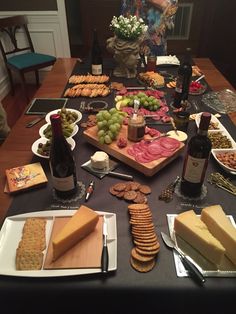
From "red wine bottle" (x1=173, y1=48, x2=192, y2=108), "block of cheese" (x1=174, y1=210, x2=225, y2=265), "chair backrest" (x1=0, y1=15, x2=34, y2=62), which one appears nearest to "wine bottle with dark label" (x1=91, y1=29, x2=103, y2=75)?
"red wine bottle" (x1=173, y1=48, x2=192, y2=108)

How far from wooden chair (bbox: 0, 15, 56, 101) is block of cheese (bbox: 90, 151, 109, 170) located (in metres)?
2.36

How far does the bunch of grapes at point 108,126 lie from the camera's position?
1.17 meters

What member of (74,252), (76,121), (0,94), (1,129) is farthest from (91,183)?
(0,94)

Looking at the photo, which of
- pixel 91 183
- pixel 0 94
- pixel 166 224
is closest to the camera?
pixel 166 224

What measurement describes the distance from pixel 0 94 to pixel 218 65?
3.07 m

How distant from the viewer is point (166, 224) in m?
0.87

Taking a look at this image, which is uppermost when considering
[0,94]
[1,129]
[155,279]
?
[155,279]

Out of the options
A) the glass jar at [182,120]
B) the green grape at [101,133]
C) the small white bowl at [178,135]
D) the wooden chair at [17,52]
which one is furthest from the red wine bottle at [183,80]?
the wooden chair at [17,52]

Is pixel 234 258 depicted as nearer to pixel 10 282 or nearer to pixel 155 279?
pixel 155 279

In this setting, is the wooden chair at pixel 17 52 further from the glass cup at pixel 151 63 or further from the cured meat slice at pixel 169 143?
the cured meat slice at pixel 169 143

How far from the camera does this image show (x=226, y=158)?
1.10m

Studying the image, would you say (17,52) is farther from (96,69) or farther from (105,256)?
(105,256)

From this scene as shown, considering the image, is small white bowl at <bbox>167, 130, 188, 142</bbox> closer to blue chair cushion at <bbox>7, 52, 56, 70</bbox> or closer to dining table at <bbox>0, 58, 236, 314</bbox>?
dining table at <bbox>0, 58, 236, 314</bbox>

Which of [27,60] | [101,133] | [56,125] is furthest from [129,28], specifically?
[27,60]
